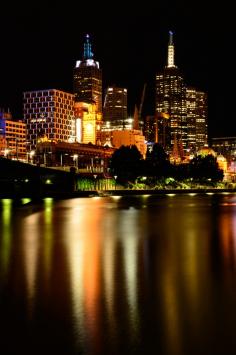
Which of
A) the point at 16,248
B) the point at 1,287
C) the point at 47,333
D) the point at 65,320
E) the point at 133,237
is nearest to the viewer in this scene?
the point at 47,333

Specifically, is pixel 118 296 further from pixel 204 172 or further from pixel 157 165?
pixel 204 172

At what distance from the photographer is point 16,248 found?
22.1 metres

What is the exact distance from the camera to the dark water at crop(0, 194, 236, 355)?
9.28 meters

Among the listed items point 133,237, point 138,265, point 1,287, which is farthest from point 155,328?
point 133,237

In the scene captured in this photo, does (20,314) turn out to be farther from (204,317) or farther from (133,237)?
(133,237)

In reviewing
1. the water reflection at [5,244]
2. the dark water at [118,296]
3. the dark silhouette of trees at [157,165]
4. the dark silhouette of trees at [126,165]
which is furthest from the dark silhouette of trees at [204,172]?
the dark water at [118,296]

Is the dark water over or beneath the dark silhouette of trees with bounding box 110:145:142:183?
beneath

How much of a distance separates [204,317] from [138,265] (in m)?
6.72

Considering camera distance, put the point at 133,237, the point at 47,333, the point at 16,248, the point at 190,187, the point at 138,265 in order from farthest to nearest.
Answer: the point at 190,187, the point at 133,237, the point at 16,248, the point at 138,265, the point at 47,333

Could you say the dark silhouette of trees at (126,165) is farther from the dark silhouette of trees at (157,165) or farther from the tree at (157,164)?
the tree at (157,164)

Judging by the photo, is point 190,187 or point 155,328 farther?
point 190,187

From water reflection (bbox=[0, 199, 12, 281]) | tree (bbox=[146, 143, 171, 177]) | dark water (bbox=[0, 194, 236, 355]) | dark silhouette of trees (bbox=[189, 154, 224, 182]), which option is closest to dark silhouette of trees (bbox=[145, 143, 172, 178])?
tree (bbox=[146, 143, 171, 177])

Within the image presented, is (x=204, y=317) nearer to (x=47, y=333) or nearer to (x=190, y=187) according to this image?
(x=47, y=333)

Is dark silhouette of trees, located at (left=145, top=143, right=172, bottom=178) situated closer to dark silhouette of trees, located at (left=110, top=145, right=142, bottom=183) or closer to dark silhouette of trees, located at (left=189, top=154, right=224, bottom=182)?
dark silhouette of trees, located at (left=110, top=145, right=142, bottom=183)
